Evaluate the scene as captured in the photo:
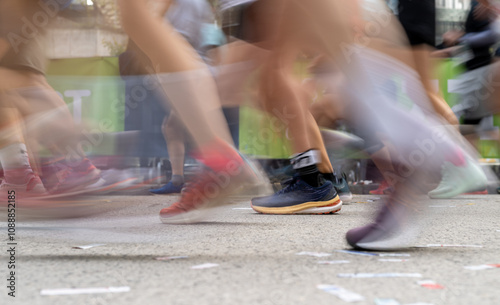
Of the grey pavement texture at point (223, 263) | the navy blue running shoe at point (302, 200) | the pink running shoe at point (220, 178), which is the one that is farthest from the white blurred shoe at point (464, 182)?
the pink running shoe at point (220, 178)

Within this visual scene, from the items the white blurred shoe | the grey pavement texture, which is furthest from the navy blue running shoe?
the white blurred shoe

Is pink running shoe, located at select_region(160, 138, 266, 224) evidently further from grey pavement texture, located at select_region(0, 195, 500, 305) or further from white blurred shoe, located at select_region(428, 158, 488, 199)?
white blurred shoe, located at select_region(428, 158, 488, 199)

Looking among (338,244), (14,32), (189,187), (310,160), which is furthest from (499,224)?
(14,32)

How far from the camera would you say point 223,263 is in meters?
1.28

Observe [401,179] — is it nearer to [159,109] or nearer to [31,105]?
[31,105]

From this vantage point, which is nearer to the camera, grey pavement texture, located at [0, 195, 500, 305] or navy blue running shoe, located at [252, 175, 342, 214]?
grey pavement texture, located at [0, 195, 500, 305]

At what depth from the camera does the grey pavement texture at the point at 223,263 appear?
0.97 meters

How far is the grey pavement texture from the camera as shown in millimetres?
965

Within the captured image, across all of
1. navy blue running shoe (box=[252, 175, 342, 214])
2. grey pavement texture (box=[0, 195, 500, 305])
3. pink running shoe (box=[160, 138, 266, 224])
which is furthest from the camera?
navy blue running shoe (box=[252, 175, 342, 214])

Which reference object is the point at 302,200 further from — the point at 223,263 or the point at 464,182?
the point at 464,182

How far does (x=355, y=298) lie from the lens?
94 cm

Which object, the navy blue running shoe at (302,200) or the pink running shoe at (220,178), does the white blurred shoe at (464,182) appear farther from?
the pink running shoe at (220,178)

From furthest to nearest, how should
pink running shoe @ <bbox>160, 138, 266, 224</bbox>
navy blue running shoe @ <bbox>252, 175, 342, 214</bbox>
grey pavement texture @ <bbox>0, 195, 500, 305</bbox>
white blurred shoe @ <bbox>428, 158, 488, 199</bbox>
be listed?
white blurred shoe @ <bbox>428, 158, 488, 199</bbox>
navy blue running shoe @ <bbox>252, 175, 342, 214</bbox>
pink running shoe @ <bbox>160, 138, 266, 224</bbox>
grey pavement texture @ <bbox>0, 195, 500, 305</bbox>

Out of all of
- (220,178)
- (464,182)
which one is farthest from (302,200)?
(464,182)
